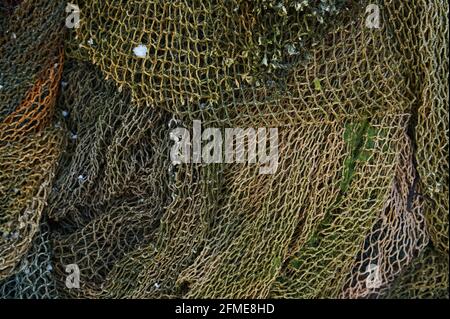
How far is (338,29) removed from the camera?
2268 mm

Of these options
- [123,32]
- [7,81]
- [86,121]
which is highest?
[123,32]

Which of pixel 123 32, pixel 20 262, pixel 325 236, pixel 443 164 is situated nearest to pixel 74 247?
pixel 20 262

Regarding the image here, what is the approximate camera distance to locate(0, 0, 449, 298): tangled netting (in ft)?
7.43

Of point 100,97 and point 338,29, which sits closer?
point 338,29

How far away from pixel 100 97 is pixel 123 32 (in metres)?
0.32

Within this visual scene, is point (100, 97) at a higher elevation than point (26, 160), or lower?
higher

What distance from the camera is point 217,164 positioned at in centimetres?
235

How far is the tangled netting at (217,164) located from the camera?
227cm

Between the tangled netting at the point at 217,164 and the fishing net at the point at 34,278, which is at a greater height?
the tangled netting at the point at 217,164

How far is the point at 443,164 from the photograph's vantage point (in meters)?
2.41

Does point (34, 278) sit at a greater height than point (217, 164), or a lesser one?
lesser

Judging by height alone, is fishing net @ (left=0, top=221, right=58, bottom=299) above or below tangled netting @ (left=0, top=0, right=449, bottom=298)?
below
